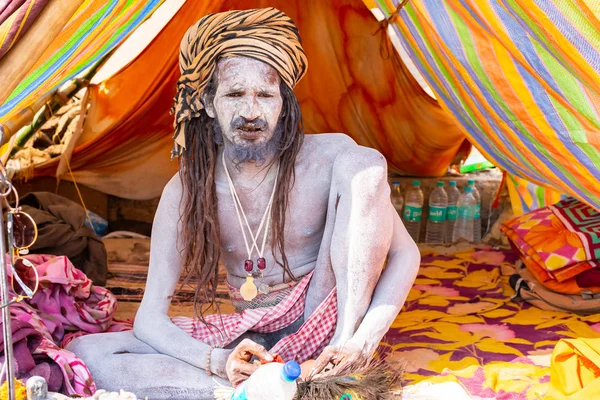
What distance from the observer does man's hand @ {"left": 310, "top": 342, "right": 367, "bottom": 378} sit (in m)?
2.28

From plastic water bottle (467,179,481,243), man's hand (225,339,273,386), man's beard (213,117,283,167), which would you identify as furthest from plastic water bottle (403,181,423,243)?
man's hand (225,339,273,386)

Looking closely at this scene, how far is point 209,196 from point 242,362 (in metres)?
0.60

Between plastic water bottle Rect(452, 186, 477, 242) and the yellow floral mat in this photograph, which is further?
plastic water bottle Rect(452, 186, 477, 242)

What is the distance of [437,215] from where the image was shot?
16.2 feet

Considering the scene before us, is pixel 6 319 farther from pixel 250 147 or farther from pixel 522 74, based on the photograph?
pixel 522 74

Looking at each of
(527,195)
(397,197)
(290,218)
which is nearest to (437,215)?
(397,197)

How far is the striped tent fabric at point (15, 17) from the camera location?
6.82ft

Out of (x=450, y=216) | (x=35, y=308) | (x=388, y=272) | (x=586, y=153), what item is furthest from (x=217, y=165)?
(x=450, y=216)

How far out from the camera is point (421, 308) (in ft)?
12.3

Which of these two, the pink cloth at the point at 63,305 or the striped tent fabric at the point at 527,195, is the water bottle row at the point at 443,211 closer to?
the striped tent fabric at the point at 527,195

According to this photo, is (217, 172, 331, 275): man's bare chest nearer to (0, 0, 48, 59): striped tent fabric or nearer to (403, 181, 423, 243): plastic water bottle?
(0, 0, 48, 59): striped tent fabric

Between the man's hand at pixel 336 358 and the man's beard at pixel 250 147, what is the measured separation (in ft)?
2.31

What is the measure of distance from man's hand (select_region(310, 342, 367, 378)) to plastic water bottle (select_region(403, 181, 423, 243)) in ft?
8.46

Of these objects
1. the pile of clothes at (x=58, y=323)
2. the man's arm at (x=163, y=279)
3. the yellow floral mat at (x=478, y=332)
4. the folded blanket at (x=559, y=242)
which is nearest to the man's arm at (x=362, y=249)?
the yellow floral mat at (x=478, y=332)
